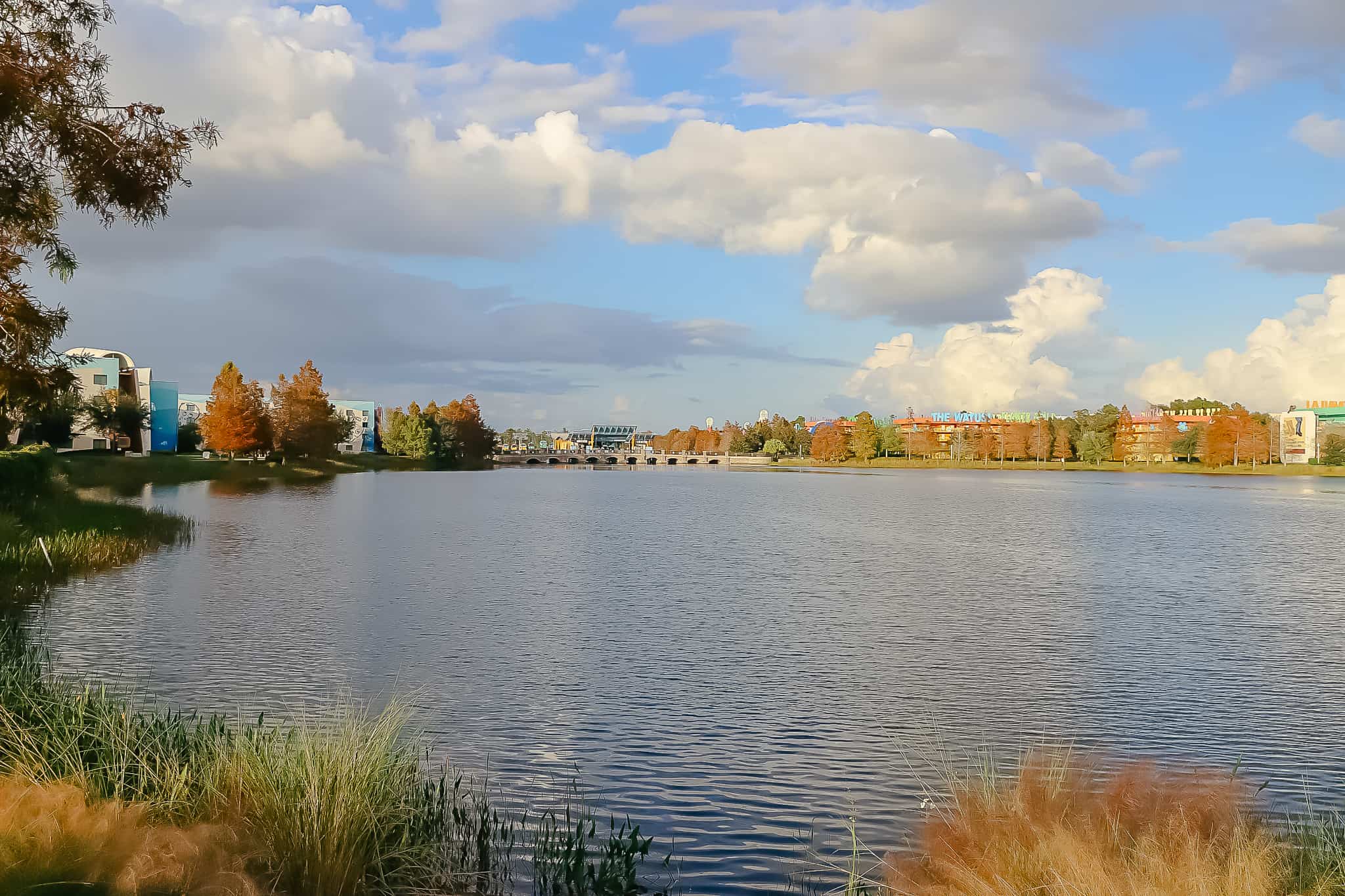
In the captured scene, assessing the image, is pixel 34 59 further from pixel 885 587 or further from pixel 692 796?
pixel 885 587

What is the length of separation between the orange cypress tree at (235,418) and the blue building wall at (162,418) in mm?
16518

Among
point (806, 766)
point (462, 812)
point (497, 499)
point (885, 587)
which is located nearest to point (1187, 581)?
point (885, 587)

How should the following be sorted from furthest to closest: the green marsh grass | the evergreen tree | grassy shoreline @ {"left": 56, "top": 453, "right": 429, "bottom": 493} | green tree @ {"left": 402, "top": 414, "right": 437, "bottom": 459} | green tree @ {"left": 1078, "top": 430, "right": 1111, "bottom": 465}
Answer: the evergreen tree, green tree @ {"left": 1078, "top": 430, "right": 1111, "bottom": 465}, green tree @ {"left": 402, "top": 414, "right": 437, "bottom": 459}, grassy shoreline @ {"left": 56, "top": 453, "right": 429, "bottom": 493}, the green marsh grass

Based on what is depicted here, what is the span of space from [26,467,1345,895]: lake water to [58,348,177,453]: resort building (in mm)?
76783

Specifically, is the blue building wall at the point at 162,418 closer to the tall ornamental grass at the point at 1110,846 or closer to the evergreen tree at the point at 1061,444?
the tall ornamental grass at the point at 1110,846

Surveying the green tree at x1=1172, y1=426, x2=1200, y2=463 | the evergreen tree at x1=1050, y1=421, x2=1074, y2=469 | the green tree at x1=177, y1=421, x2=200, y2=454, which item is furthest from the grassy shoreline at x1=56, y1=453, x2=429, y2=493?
the green tree at x1=1172, y1=426, x2=1200, y2=463

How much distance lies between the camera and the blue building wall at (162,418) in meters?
131

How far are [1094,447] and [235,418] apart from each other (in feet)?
479

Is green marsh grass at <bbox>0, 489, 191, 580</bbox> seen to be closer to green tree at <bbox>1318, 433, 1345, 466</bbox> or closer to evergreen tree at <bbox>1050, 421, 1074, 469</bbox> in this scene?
green tree at <bbox>1318, 433, 1345, 466</bbox>

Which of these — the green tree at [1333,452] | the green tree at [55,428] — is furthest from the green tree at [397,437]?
the green tree at [1333,452]

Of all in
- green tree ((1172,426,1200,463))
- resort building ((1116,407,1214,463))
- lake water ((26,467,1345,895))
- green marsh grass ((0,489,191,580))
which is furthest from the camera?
resort building ((1116,407,1214,463))

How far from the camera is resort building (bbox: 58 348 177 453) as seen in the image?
11438 centimetres

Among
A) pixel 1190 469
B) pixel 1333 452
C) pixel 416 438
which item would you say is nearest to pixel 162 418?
pixel 416 438

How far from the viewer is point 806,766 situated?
13625mm
